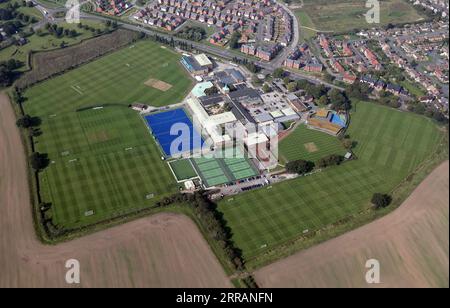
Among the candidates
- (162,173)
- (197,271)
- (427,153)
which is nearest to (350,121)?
(427,153)

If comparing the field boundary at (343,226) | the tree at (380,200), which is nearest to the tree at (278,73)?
the field boundary at (343,226)

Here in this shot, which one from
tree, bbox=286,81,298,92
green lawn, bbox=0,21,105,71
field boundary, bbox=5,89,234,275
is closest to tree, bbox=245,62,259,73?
tree, bbox=286,81,298,92

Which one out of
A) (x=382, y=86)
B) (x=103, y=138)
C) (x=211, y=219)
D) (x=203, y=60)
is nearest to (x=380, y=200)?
(x=211, y=219)

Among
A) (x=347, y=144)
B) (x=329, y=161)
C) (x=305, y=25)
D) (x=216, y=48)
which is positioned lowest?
(x=329, y=161)

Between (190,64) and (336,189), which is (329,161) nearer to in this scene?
(336,189)

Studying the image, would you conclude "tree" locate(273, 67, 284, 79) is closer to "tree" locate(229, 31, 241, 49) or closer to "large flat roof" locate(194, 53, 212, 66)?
"large flat roof" locate(194, 53, 212, 66)

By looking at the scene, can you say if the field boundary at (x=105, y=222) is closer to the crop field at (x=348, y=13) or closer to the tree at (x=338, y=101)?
the tree at (x=338, y=101)
